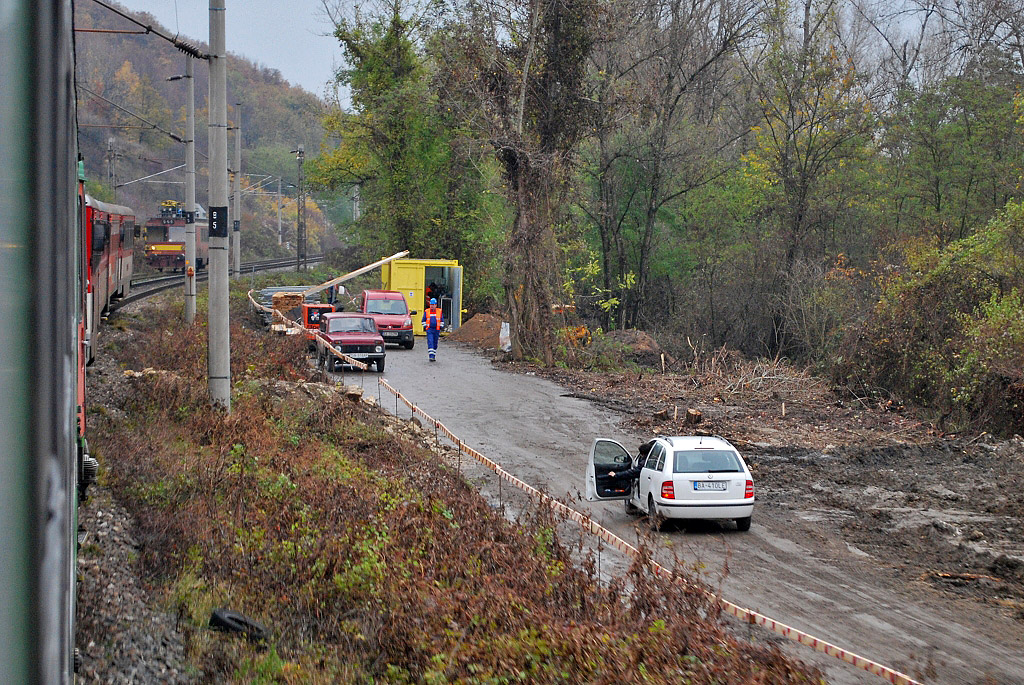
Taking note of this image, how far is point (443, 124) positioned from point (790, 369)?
25.3 metres

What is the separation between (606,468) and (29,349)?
13389 millimetres

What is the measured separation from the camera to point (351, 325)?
96.2ft

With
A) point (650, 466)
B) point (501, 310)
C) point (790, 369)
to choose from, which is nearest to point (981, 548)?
point (650, 466)

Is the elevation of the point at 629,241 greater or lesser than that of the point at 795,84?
lesser

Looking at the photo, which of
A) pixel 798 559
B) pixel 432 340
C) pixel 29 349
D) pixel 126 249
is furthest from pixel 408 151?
pixel 29 349

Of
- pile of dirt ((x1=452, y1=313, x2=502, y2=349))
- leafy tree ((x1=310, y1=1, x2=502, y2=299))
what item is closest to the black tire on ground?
pile of dirt ((x1=452, y1=313, x2=502, y2=349))

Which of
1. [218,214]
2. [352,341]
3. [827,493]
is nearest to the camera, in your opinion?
[218,214]

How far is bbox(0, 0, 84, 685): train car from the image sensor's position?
1331 mm

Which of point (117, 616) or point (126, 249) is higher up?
point (126, 249)

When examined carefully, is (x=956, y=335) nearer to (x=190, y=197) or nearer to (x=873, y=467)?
(x=873, y=467)

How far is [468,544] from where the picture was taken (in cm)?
947

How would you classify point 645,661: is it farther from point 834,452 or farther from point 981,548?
point 834,452

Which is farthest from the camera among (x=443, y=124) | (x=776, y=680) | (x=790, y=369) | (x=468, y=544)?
(x=443, y=124)

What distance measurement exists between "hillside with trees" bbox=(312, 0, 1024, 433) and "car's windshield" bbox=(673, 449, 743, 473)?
31.6 feet
